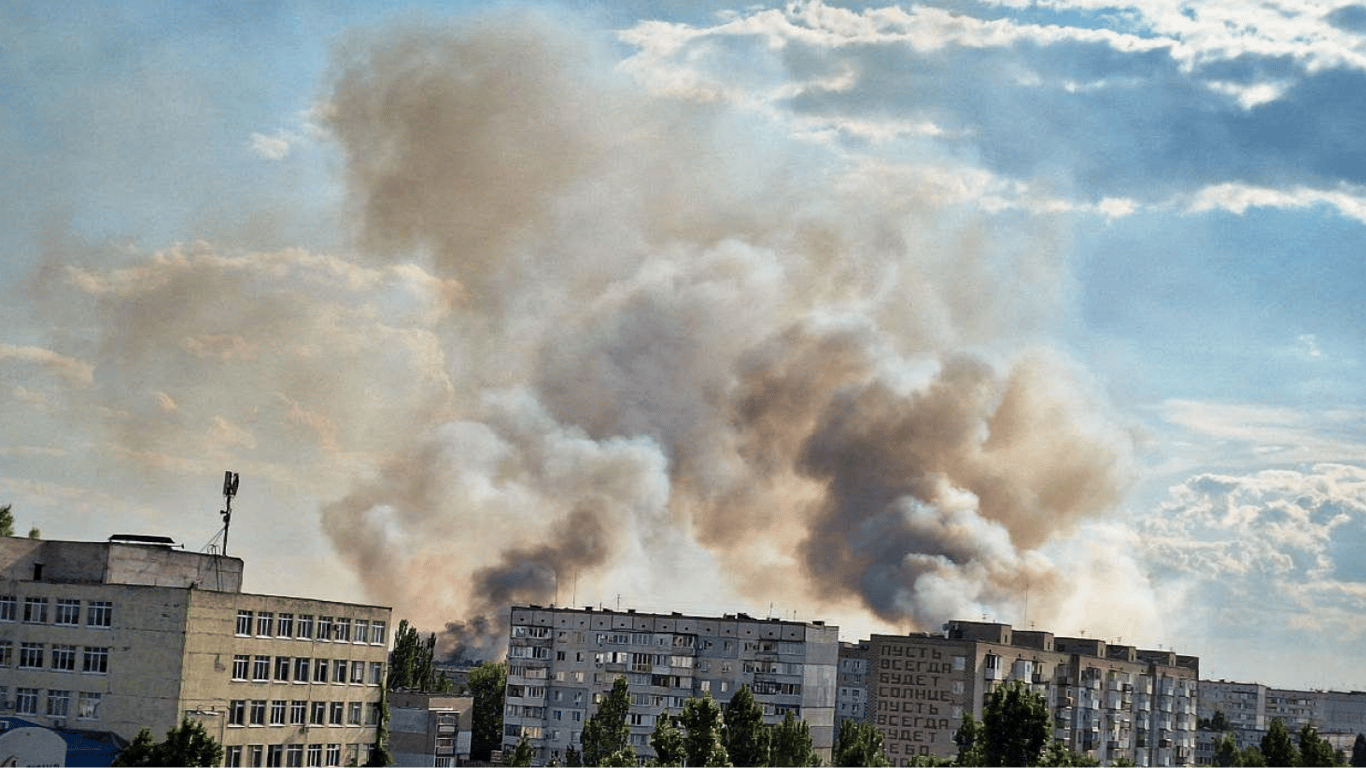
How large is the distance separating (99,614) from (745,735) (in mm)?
50780

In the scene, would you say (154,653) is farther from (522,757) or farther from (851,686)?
(851,686)

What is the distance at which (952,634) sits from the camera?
559ft

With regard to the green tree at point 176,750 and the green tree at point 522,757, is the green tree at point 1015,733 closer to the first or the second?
the green tree at point 522,757

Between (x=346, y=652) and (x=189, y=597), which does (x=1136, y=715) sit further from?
(x=189, y=597)

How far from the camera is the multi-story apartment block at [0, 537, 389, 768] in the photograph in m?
84.7

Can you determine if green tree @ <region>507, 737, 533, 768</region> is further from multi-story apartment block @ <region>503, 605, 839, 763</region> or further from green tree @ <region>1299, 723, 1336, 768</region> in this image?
green tree @ <region>1299, 723, 1336, 768</region>

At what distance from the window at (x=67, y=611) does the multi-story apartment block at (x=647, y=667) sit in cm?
6851

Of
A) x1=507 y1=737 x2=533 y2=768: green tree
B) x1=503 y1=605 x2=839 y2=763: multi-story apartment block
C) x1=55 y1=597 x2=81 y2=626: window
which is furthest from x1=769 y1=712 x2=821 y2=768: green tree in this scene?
x1=55 y1=597 x2=81 y2=626: window

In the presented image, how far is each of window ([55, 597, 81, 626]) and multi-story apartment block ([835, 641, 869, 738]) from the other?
105336 mm

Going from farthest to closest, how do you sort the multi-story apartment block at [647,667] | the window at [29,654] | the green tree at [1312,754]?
the multi-story apartment block at [647,667], the green tree at [1312,754], the window at [29,654]

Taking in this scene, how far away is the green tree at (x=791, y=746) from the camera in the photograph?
450 ft

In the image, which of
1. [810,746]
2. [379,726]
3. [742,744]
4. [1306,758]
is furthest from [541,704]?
[1306,758]

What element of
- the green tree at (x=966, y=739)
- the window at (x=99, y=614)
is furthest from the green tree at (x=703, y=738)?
the window at (x=99, y=614)

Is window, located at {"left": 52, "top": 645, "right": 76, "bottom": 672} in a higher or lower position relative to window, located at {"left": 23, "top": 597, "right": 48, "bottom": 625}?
lower
